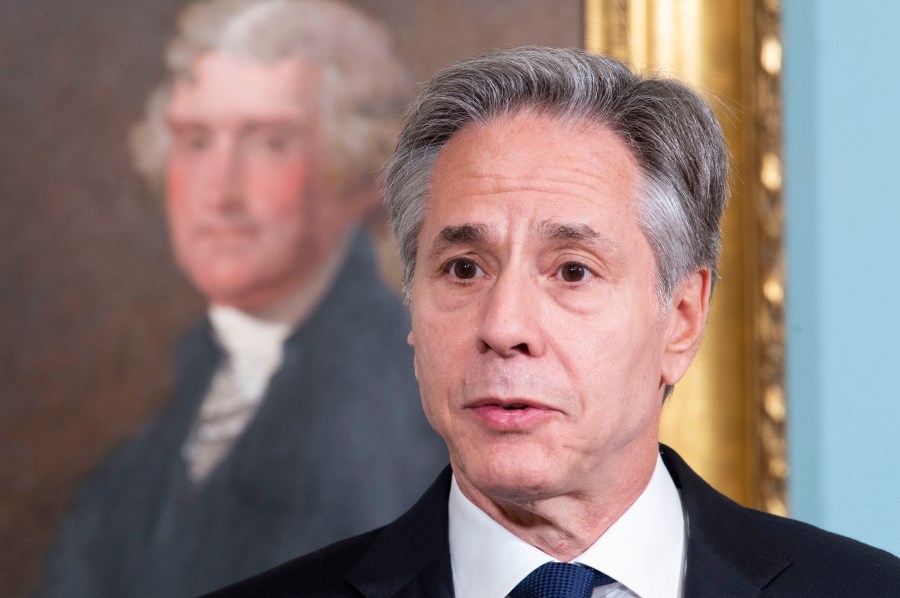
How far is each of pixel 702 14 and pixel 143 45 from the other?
1096mm

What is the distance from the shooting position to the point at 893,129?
7.81 ft

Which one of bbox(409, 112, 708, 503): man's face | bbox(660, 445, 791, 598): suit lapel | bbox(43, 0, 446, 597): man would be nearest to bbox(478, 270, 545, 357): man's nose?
bbox(409, 112, 708, 503): man's face

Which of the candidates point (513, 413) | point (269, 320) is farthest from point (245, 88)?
point (513, 413)

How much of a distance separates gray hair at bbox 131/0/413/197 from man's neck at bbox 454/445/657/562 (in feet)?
2.87

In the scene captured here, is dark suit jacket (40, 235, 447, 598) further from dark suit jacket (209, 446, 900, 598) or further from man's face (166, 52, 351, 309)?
dark suit jacket (209, 446, 900, 598)

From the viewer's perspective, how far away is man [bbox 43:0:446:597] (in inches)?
94.7

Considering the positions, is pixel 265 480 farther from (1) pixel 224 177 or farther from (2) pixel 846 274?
(2) pixel 846 274

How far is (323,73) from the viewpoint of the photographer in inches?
96.1

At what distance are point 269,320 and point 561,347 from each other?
95cm

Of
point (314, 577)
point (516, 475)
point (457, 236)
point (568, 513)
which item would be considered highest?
point (457, 236)

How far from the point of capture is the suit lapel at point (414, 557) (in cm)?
176

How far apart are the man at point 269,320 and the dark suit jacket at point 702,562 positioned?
514 millimetres

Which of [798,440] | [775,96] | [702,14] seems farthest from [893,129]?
[798,440]

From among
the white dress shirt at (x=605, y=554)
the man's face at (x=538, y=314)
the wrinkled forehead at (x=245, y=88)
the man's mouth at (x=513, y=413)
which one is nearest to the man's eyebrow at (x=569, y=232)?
the man's face at (x=538, y=314)
